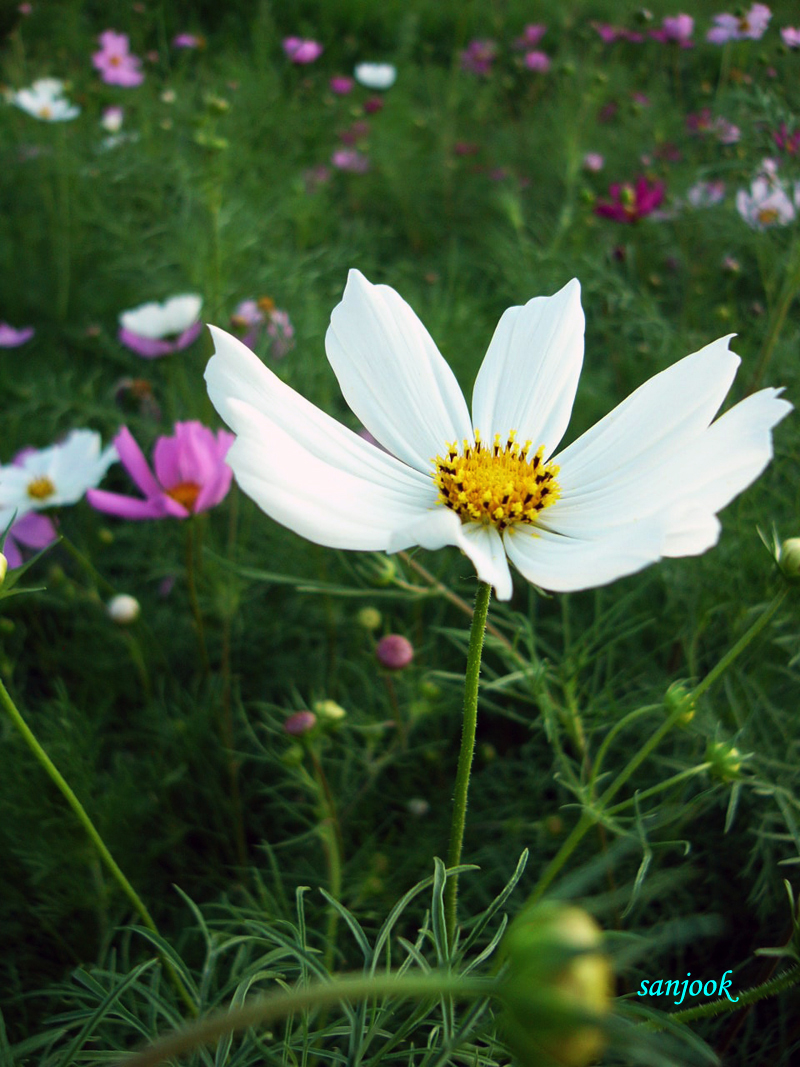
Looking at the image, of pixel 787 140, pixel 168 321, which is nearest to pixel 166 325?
pixel 168 321

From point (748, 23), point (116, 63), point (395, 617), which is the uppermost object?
point (748, 23)

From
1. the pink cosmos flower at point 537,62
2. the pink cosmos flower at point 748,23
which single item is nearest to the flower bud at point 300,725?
the pink cosmos flower at point 748,23

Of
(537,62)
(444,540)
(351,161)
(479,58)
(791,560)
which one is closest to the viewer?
(444,540)

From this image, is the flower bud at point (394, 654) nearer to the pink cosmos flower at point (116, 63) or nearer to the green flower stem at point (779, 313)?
the green flower stem at point (779, 313)

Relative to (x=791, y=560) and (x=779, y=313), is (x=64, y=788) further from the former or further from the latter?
(x=779, y=313)

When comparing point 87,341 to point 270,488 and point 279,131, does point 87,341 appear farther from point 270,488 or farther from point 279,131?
point 270,488
